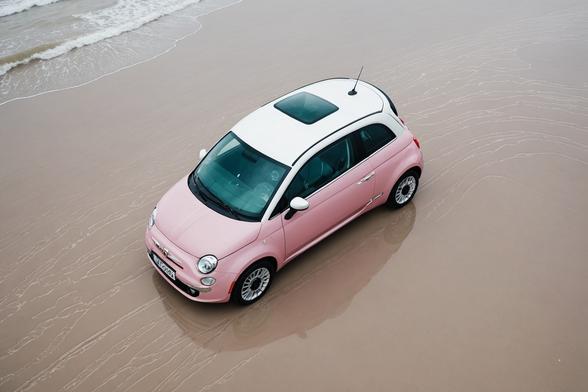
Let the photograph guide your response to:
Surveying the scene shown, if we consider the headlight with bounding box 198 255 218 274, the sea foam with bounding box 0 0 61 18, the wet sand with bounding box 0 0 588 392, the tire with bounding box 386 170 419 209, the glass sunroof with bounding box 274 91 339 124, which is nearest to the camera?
the wet sand with bounding box 0 0 588 392

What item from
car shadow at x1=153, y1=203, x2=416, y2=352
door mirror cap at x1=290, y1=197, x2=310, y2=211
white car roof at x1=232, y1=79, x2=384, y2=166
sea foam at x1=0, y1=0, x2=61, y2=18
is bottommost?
car shadow at x1=153, y1=203, x2=416, y2=352

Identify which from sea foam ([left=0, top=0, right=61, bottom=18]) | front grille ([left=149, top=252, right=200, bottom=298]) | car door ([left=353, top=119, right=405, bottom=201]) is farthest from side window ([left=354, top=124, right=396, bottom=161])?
sea foam ([left=0, top=0, right=61, bottom=18])

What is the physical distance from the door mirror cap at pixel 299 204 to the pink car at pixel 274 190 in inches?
0.5

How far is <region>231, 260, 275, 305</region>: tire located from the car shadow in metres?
0.12

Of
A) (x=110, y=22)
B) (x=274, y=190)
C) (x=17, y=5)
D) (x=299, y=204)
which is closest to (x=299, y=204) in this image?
(x=299, y=204)

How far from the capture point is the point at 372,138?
21.4ft

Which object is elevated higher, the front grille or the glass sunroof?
the glass sunroof

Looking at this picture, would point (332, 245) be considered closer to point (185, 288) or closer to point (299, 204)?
point (299, 204)

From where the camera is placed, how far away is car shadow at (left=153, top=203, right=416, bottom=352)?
18.7ft

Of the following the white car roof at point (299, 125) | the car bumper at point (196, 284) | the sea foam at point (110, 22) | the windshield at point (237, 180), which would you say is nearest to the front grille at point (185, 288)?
the car bumper at point (196, 284)

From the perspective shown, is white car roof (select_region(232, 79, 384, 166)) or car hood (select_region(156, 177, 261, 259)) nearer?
car hood (select_region(156, 177, 261, 259))

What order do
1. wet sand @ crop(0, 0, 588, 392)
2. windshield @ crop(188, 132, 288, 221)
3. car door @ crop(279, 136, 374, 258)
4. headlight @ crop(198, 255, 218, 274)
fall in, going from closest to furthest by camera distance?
1. wet sand @ crop(0, 0, 588, 392)
2. headlight @ crop(198, 255, 218, 274)
3. windshield @ crop(188, 132, 288, 221)
4. car door @ crop(279, 136, 374, 258)

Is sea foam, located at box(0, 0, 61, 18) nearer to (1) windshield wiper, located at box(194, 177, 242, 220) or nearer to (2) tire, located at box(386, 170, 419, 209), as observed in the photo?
(1) windshield wiper, located at box(194, 177, 242, 220)

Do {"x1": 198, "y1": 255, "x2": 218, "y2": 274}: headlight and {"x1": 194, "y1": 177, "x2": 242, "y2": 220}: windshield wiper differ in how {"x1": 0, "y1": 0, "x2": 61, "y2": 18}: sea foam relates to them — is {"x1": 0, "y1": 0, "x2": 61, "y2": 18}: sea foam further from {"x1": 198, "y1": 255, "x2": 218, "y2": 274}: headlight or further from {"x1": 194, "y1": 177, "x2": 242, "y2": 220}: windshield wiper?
{"x1": 198, "y1": 255, "x2": 218, "y2": 274}: headlight
